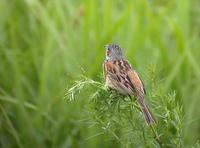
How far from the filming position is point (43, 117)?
415 cm

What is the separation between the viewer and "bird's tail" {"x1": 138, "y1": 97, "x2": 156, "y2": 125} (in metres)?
2.41

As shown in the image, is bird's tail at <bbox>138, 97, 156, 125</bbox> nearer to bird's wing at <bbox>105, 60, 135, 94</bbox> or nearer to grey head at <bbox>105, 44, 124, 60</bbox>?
bird's wing at <bbox>105, 60, 135, 94</bbox>

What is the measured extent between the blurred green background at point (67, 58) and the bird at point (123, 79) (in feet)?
3.69

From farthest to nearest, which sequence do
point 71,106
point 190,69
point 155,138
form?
point 190,69, point 71,106, point 155,138

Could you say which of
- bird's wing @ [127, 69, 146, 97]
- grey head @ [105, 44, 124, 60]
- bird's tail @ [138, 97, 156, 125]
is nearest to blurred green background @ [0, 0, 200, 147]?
grey head @ [105, 44, 124, 60]

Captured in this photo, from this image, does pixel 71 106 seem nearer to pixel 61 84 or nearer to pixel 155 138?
pixel 61 84

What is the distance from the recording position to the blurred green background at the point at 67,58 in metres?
4.09

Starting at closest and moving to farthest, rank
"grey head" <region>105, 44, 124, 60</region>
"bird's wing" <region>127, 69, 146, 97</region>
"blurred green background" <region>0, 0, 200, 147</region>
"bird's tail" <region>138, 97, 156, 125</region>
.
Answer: "bird's tail" <region>138, 97, 156, 125</region>, "bird's wing" <region>127, 69, 146, 97</region>, "grey head" <region>105, 44, 124, 60</region>, "blurred green background" <region>0, 0, 200, 147</region>

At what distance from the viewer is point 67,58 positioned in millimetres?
4320

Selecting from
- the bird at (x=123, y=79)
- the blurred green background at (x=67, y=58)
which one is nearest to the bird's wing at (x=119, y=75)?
the bird at (x=123, y=79)

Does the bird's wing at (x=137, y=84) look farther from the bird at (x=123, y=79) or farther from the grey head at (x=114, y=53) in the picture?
the grey head at (x=114, y=53)

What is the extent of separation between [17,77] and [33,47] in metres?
0.46

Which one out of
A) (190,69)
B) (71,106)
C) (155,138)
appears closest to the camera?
(155,138)


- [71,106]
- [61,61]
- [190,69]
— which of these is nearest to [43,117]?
[71,106]
